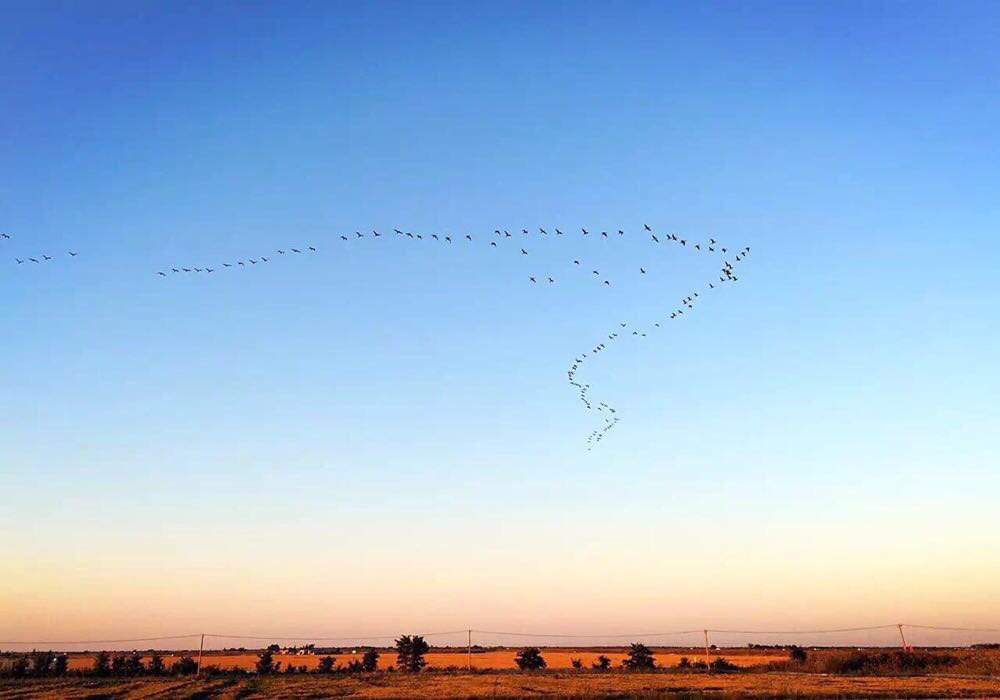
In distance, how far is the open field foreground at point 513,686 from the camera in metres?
34.6

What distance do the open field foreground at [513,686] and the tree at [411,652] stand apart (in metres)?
9.37

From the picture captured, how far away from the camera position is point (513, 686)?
129ft

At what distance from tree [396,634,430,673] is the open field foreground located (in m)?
9.37

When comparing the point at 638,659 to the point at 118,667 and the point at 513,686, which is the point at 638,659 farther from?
the point at 118,667

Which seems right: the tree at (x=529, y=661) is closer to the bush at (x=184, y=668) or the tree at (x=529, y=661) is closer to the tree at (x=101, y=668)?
the bush at (x=184, y=668)

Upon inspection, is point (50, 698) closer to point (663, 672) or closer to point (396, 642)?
point (396, 642)

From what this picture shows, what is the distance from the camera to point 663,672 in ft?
172

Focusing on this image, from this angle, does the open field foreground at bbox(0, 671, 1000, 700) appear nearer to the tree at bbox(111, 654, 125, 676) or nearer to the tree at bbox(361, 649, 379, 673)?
the tree at bbox(111, 654, 125, 676)

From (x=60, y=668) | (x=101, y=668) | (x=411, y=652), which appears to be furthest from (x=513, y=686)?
(x=60, y=668)

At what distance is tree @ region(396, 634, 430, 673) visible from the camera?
57719 mm

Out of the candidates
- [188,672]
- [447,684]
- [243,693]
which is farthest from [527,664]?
[243,693]

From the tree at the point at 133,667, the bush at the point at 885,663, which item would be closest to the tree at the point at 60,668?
the tree at the point at 133,667

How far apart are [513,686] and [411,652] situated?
22081 mm

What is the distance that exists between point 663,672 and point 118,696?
35866 millimetres
